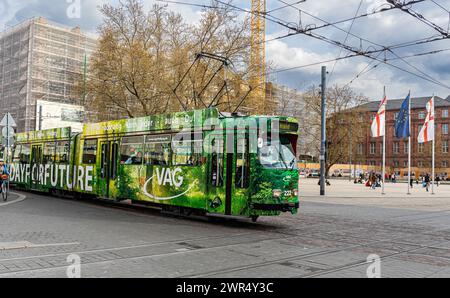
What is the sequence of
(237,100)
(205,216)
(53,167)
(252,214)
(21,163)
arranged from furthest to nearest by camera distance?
1. (237,100)
2. (21,163)
3. (53,167)
4. (205,216)
5. (252,214)

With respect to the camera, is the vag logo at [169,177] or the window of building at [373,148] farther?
the window of building at [373,148]

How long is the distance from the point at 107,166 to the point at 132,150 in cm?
185

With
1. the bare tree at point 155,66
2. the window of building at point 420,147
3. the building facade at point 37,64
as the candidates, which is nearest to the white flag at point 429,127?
the bare tree at point 155,66

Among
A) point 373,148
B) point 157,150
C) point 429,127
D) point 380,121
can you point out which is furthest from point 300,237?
point 373,148

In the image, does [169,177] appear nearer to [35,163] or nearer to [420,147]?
[35,163]

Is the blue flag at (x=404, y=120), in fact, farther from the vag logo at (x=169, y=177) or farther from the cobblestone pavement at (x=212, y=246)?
the vag logo at (x=169, y=177)

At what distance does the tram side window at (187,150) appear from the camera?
535 inches

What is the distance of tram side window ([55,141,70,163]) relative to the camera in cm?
2123

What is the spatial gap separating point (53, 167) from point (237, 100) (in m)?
13.6

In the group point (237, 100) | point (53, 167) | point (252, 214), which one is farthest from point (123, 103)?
point (252, 214)

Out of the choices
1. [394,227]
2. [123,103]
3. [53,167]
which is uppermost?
[123,103]

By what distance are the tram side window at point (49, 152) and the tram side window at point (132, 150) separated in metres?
7.20
